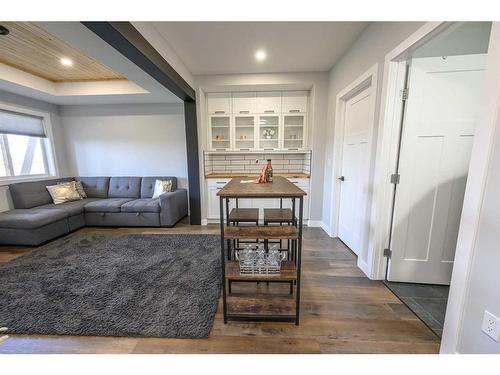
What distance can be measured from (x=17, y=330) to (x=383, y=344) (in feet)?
8.44

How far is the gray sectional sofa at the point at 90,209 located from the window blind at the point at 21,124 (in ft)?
3.04

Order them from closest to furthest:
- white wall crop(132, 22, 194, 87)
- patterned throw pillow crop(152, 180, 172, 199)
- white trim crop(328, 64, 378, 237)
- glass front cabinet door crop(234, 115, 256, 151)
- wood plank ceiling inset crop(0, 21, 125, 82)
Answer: white wall crop(132, 22, 194, 87) < wood plank ceiling inset crop(0, 21, 125, 82) < white trim crop(328, 64, 378, 237) < glass front cabinet door crop(234, 115, 256, 151) < patterned throw pillow crop(152, 180, 172, 199)

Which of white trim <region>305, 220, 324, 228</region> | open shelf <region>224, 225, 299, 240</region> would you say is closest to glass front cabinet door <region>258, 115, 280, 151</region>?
white trim <region>305, 220, 324, 228</region>

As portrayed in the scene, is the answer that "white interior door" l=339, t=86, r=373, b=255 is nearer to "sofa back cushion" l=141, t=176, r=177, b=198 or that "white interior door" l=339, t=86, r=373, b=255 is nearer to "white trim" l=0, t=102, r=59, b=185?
"sofa back cushion" l=141, t=176, r=177, b=198

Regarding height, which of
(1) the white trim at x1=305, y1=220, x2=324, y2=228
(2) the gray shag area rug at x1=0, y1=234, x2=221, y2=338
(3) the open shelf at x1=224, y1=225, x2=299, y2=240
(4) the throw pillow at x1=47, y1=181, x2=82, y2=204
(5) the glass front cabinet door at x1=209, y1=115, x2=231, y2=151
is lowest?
(2) the gray shag area rug at x1=0, y1=234, x2=221, y2=338

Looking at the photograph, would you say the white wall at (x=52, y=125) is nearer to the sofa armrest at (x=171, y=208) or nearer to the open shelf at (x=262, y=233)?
the sofa armrest at (x=171, y=208)

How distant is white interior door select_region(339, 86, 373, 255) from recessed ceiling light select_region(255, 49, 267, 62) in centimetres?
129

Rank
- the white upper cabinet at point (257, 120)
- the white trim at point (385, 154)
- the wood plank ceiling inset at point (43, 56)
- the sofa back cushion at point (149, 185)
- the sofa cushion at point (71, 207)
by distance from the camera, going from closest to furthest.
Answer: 1. the white trim at point (385, 154)
2. the wood plank ceiling inset at point (43, 56)
3. the sofa cushion at point (71, 207)
4. the white upper cabinet at point (257, 120)
5. the sofa back cushion at point (149, 185)

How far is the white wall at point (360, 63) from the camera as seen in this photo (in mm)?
1662

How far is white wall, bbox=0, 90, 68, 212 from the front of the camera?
319 centimetres

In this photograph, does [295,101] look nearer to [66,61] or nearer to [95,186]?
[66,61]

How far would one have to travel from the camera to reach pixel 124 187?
4.04m

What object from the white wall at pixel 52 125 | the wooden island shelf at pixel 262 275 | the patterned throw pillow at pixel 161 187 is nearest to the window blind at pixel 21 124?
the white wall at pixel 52 125

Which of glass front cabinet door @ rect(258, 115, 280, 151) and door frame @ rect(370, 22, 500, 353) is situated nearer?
door frame @ rect(370, 22, 500, 353)
